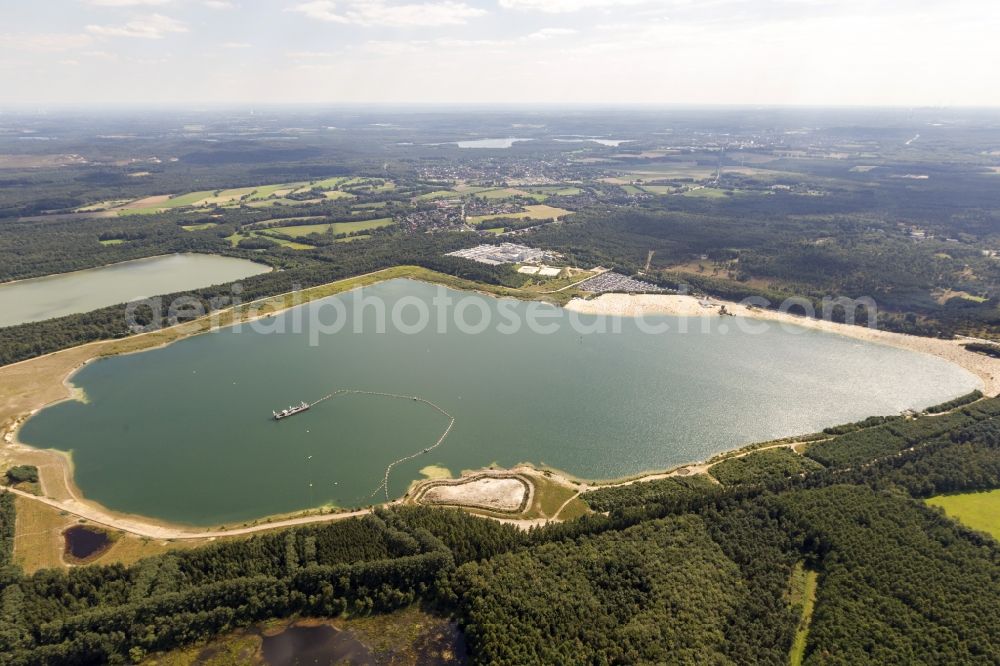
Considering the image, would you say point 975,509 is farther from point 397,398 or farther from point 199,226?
point 199,226

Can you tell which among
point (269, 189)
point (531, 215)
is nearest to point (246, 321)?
point (531, 215)

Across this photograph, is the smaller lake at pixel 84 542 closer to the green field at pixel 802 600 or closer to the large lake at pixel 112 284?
the green field at pixel 802 600

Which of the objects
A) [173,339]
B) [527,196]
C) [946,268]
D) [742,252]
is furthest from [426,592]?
[527,196]

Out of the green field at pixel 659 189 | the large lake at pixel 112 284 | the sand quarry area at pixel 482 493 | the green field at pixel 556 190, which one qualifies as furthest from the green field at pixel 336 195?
the sand quarry area at pixel 482 493

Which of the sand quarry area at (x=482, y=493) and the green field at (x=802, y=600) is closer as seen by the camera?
the green field at (x=802, y=600)

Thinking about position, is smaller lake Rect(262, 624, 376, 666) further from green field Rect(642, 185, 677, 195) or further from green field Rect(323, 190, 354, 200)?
green field Rect(642, 185, 677, 195)

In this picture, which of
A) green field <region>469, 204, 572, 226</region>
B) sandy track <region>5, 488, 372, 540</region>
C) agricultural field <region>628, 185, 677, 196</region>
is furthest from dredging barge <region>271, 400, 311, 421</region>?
agricultural field <region>628, 185, 677, 196</region>
